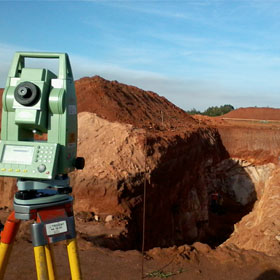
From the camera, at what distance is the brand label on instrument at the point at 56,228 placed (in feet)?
6.81

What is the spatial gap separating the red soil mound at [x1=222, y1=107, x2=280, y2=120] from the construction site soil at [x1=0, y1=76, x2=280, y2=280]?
15935 millimetres

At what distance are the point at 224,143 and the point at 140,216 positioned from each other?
10.5 meters

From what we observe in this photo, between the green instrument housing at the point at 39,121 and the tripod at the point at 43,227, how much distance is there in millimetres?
188

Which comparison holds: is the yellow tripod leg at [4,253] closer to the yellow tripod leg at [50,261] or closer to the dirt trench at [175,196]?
the yellow tripod leg at [50,261]

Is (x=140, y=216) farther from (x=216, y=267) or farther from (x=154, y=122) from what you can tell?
(x=154, y=122)

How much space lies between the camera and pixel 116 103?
14.5 metres

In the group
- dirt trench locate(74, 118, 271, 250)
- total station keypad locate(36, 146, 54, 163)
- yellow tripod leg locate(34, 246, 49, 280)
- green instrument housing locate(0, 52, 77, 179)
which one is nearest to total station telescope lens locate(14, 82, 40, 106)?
green instrument housing locate(0, 52, 77, 179)

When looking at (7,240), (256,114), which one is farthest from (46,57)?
(256,114)

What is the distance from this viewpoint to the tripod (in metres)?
2.05

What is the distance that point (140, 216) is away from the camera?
974cm

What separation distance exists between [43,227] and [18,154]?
19.9 inches

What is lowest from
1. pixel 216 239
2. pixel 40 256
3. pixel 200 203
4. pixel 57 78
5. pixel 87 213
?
pixel 216 239

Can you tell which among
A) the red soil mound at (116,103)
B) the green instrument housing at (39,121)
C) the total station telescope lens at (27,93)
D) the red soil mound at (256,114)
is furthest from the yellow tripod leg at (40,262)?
the red soil mound at (256,114)

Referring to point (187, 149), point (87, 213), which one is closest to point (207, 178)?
point (187, 149)
